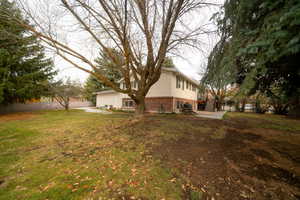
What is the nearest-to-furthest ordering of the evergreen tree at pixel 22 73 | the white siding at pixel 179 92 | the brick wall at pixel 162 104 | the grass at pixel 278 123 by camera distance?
1. the grass at pixel 278 123
2. the evergreen tree at pixel 22 73
3. the brick wall at pixel 162 104
4. the white siding at pixel 179 92

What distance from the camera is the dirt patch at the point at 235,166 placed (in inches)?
91.0

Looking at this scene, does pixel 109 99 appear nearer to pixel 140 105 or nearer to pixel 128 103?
pixel 128 103

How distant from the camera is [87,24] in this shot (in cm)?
652

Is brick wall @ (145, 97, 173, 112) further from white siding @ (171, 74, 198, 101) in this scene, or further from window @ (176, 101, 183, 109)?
window @ (176, 101, 183, 109)

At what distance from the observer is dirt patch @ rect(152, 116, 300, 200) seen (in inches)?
91.0

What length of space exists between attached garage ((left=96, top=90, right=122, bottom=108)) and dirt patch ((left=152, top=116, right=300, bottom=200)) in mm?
16359

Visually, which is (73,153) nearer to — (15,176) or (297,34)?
(15,176)

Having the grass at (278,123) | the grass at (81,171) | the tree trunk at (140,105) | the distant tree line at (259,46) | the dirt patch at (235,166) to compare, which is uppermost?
the distant tree line at (259,46)

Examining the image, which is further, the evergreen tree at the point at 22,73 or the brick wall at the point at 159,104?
the brick wall at the point at 159,104

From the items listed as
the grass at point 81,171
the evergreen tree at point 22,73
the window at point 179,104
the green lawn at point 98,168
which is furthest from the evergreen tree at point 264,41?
the evergreen tree at point 22,73

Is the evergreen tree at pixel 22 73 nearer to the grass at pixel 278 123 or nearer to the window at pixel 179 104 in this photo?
the window at pixel 179 104

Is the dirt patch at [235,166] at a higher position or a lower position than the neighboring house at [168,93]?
lower

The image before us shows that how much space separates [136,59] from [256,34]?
7535 millimetres

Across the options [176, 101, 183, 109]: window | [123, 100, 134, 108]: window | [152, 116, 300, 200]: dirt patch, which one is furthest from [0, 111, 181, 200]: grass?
[123, 100, 134, 108]: window
